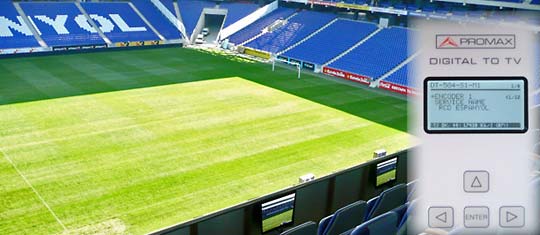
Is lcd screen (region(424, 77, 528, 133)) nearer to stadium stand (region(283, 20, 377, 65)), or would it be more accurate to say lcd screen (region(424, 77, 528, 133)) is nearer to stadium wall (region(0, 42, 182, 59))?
stadium stand (region(283, 20, 377, 65))

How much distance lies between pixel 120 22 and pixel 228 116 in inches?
822

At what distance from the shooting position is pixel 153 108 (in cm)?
2020

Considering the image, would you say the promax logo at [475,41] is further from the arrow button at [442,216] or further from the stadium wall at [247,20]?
the stadium wall at [247,20]

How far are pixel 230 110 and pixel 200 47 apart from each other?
16958 mm

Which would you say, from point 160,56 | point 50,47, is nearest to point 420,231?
point 160,56

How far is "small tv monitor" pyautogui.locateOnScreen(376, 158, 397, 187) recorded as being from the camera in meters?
7.61

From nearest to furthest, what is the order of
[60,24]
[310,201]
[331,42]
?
[310,201] → [331,42] → [60,24]

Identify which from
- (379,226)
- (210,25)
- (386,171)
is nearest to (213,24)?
(210,25)

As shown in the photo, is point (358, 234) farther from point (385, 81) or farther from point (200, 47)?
point (200, 47)

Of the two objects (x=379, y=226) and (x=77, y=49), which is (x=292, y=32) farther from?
(x=379, y=226)

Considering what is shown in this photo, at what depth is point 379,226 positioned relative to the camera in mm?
4004

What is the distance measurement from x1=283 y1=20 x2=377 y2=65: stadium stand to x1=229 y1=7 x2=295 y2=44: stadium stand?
16.8ft

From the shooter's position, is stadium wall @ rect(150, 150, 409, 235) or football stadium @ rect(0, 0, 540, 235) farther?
stadium wall @ rect(150, 150, 409, 235)

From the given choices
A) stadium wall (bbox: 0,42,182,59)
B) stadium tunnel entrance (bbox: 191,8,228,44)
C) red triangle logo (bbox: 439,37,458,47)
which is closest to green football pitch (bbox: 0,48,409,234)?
stadium wall (bbox: 0,42,182,59)
